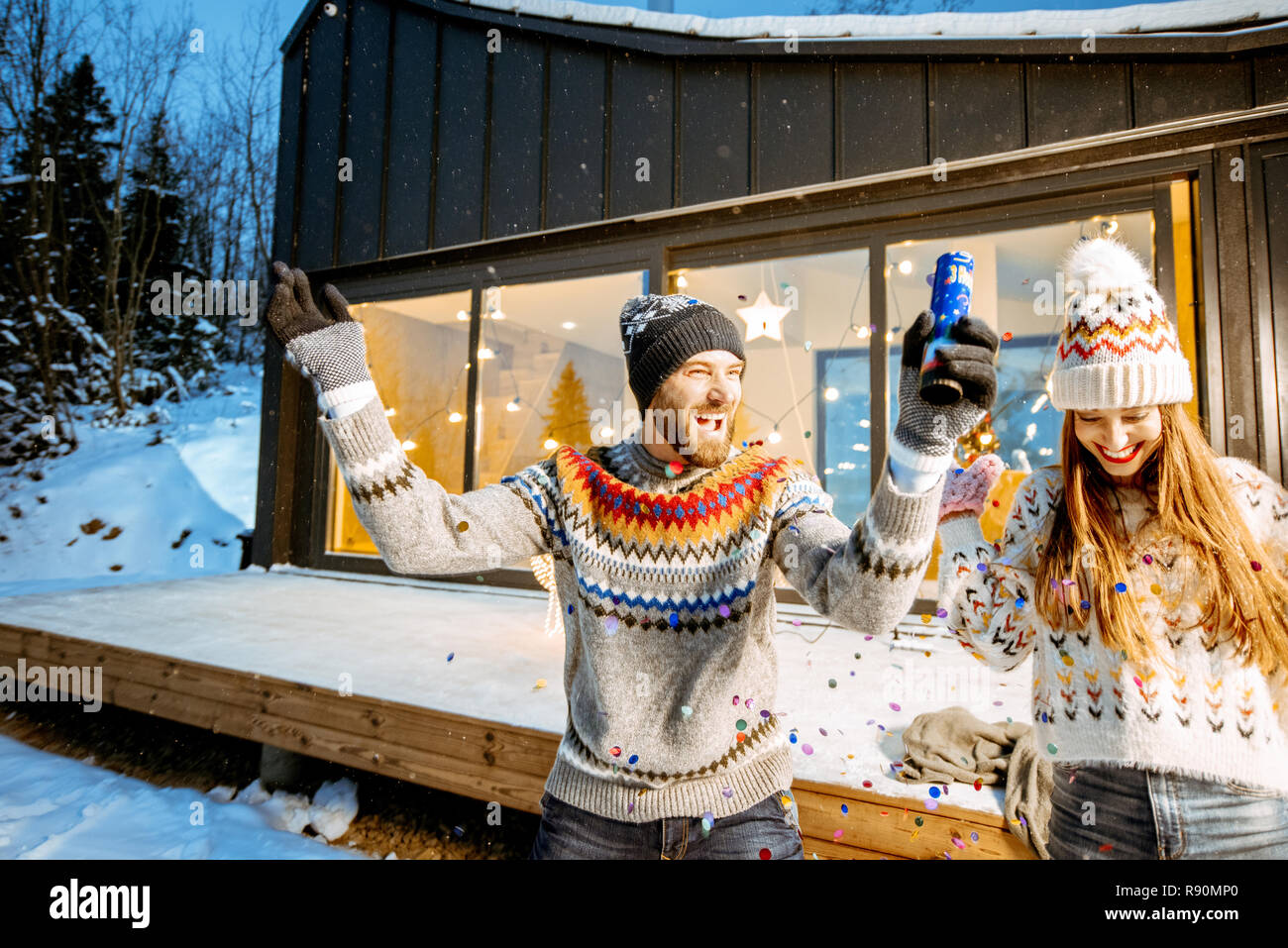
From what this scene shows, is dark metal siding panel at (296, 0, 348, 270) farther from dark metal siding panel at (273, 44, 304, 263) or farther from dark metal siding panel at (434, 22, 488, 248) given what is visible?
dark metal siding panel at (434, 22, 488, 248)

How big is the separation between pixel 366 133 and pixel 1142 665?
269 inches

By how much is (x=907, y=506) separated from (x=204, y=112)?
58.0 feet

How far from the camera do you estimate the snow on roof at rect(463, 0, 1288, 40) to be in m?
3.28

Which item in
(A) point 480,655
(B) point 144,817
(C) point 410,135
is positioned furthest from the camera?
(C) point 410,135

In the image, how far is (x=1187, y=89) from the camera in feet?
10.8

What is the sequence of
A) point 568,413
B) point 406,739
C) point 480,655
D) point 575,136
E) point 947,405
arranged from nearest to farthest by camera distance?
point 947,405, point 406,739, point 480,655, point 575,136, point 568,413

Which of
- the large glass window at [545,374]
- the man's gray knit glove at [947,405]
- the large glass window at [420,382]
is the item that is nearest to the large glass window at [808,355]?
the large glass window at [545,374]

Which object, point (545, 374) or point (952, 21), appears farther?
point (545, 374)

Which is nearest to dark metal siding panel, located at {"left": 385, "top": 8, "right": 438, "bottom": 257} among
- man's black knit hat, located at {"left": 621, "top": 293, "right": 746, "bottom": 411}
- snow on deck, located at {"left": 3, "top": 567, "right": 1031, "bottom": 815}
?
snow on deck, located at {"left": 3, "top": 567, "right": 1031, "bottom": 815}

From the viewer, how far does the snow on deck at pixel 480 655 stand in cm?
232

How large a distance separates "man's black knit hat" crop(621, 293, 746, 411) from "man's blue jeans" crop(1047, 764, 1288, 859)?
1177 millimetres

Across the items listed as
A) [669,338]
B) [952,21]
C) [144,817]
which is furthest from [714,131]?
[144,817]

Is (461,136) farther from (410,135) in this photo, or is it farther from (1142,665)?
(1142,665)

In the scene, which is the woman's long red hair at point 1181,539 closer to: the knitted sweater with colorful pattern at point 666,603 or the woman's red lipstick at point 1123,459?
the woman's red lipstick at point 1123,459
